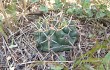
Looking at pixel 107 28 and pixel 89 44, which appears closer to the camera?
pixel 89 44

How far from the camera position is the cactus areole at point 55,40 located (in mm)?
1392

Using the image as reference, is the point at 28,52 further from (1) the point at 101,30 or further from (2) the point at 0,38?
(1) the point at 101,30

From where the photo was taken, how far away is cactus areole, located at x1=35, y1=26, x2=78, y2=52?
1392 mm

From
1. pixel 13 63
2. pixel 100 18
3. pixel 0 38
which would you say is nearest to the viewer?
pixel 13 63

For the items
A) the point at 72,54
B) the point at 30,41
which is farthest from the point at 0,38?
the point at 72,54

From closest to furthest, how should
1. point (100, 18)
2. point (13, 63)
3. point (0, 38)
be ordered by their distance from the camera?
point (13, 63), point (0, 38), point (100, 18)

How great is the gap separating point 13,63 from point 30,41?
0.54 feet

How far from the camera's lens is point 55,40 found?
1404 millimetres

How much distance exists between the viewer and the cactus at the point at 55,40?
1.39 m

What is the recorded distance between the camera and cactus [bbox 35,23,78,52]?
1392mm

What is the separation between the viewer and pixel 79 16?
1576mm

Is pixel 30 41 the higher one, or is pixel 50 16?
pixel 50 16

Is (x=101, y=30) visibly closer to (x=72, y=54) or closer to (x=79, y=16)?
(x=79, y=16)

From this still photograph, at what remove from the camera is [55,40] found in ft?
4.61
